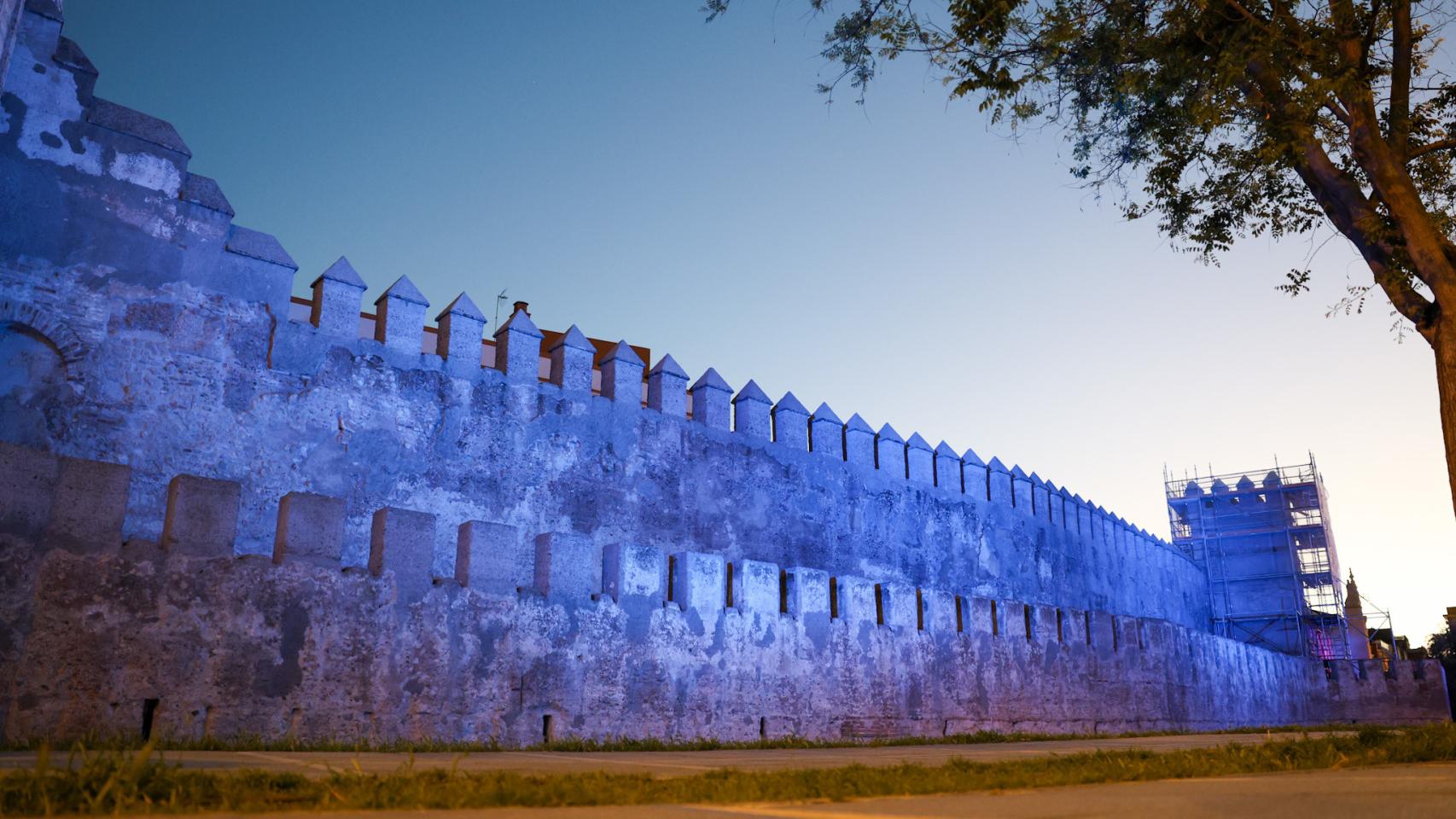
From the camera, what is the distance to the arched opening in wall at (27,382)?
9.63 m

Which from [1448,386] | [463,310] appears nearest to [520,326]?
[463,310]

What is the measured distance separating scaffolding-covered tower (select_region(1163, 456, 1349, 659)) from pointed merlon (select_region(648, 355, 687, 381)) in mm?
24805

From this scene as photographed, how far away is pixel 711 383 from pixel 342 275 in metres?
5.86

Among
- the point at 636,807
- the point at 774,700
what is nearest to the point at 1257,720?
Answer: the point at 774,700

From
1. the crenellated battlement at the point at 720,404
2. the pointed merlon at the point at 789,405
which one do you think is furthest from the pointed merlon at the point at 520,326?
the pointed merlon at the point at 789,405

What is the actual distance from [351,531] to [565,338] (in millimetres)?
4183

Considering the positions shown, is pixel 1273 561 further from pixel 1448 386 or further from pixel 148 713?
pixel 148 713

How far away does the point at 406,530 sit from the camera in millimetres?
7504

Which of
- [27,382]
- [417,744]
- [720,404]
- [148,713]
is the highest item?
[720,404]

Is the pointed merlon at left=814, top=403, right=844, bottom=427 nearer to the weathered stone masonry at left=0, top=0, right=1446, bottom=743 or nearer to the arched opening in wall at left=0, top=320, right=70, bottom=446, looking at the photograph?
the weathered stone masonry at left=0, top=0, right=1446, bottom=743

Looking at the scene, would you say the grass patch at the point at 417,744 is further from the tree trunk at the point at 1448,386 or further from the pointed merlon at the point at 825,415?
the pointed merlon at the point at 825,415

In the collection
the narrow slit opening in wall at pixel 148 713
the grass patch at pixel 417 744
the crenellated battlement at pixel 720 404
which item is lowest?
the grass patch at pixel 417 744

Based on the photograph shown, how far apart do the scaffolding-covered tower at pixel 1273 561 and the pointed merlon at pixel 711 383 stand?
23.9m

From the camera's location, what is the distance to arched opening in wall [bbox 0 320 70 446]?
963 cm
